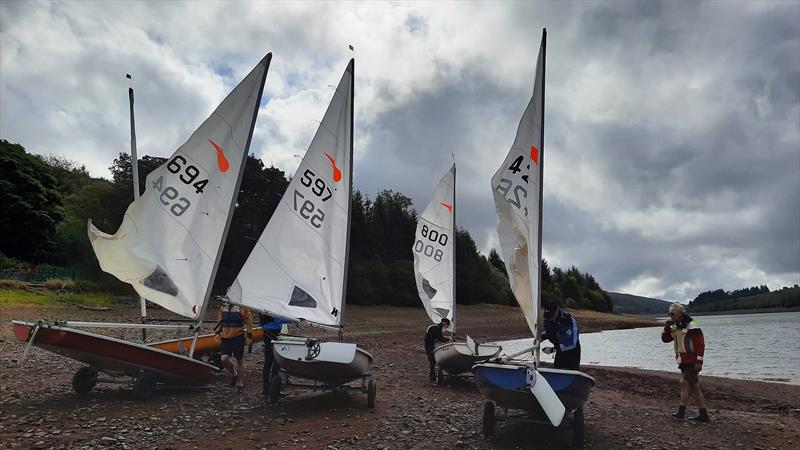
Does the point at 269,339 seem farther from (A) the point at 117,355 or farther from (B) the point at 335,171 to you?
(B) the point at 335,171

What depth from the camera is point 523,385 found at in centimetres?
657

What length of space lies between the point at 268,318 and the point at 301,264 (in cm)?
129

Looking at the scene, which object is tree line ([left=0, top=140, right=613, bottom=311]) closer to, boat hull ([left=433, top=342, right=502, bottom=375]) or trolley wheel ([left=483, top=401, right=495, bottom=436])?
boat hull ([left=433, top=342, right=502, bottom=375])

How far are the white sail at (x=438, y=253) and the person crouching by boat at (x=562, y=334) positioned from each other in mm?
7755

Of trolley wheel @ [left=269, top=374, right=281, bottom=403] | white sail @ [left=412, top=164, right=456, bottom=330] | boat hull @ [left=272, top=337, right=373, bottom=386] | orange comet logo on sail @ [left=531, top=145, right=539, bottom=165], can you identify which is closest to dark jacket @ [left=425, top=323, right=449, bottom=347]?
white sail @ [left=412, top=164, right=456, bottom=330]

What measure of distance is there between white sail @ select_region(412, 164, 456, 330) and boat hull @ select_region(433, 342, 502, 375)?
3.61m

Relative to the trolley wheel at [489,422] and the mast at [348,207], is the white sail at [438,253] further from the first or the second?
the trolley wheel at [489,422]

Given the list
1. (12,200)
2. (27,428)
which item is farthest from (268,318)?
(12,200)

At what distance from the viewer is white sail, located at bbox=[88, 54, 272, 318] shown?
9484 mm

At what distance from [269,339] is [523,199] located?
5.33 m

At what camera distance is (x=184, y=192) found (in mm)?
9781

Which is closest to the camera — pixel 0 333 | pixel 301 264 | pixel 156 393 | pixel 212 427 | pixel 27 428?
pixel 27 428

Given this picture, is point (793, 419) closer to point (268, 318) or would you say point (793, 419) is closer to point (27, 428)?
point (268, 318)

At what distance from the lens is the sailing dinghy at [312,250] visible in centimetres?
958
